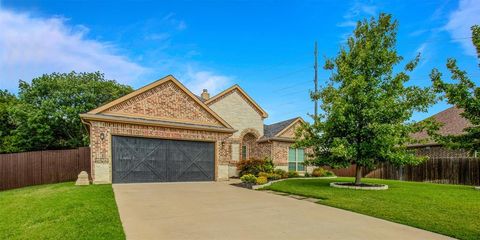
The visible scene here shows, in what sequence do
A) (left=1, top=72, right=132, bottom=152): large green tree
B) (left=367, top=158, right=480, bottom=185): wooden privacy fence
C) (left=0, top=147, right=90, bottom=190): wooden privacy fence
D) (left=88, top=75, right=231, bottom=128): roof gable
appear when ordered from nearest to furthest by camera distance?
(left=88, top=75, right=231, bottom=128): roof gable → (left=0, top=147, right=90, bottom=190): wooden privacy fence → (left=367, top=158, right=480, bottom=185): wooden privacy fence → (left=1, top=72, right=132, bottom=152): large green tree

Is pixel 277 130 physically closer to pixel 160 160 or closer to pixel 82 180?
pixel 160 160

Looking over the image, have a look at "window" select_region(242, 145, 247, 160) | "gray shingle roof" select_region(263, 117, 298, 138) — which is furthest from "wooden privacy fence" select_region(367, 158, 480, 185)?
"window" select_region(242, 145, 247, 160)

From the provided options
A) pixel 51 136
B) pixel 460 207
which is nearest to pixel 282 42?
pixel 460 207

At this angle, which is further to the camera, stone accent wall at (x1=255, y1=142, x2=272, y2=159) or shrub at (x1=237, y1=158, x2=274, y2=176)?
stone accent wall at (x1=255, y1=142, x2=272, y2=159)

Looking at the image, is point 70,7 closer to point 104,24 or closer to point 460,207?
point 104,24

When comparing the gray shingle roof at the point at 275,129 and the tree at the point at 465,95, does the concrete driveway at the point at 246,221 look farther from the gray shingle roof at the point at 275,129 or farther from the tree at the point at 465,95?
the gray shingle roof at the point at 275,129

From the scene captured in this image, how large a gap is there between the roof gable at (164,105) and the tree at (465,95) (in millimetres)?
11627

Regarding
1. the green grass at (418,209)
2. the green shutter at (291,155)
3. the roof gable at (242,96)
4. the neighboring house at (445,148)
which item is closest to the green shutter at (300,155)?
the green shutter at (291,155)

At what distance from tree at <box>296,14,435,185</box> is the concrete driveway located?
191 inches

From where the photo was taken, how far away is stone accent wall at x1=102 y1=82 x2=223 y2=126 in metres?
14.7

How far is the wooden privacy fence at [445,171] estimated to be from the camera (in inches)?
667

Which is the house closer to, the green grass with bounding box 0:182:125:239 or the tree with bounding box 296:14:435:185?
the green grass with bounding box 0:182:125:239

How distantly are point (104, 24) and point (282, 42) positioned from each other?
11.8 metres

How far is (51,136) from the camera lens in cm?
2758
